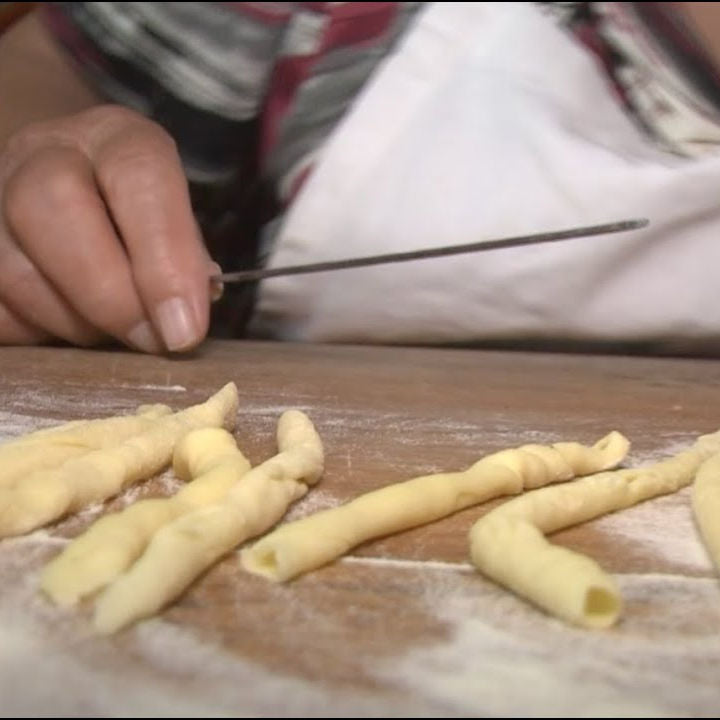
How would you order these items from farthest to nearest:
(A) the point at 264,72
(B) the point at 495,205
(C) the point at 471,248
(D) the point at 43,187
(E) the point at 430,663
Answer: (A) the point at 264,72, (B) the point at 495,205, (D) the point at 43,187, (C) the point at 471,248, (E) the point at 430,663

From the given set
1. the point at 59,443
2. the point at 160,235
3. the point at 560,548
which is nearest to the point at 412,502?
the point at 560,548

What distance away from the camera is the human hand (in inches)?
37.1

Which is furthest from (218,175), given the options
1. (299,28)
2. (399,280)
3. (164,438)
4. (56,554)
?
(56,554)

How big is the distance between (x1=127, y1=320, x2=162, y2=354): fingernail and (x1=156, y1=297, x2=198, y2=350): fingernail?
3cm

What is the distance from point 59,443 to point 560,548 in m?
0.28

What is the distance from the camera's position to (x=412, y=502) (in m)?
0.60

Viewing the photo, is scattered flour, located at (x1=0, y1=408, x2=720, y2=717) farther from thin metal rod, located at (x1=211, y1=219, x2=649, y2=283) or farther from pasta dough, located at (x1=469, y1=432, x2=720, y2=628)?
thin metal rod, located at (x1=211, y1=219, x2=649, y2=283)

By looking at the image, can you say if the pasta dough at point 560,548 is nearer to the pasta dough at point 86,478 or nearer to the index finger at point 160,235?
the pasta dough at point 86,478

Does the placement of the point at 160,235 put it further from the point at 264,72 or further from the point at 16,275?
the point at 264,72

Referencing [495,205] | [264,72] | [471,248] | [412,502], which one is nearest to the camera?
[412,502]

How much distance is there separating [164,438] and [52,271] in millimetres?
350

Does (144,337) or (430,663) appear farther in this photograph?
(144,337)

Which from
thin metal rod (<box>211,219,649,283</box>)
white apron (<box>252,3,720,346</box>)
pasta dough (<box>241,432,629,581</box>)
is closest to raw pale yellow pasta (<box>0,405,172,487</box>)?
pasta dough (<box>241,432,629,581</box>)

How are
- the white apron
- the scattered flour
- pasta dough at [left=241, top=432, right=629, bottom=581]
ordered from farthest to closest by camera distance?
the white apron → pasta dough at [left=241, top=432, right=629, bottom=581] → the scattered flour
